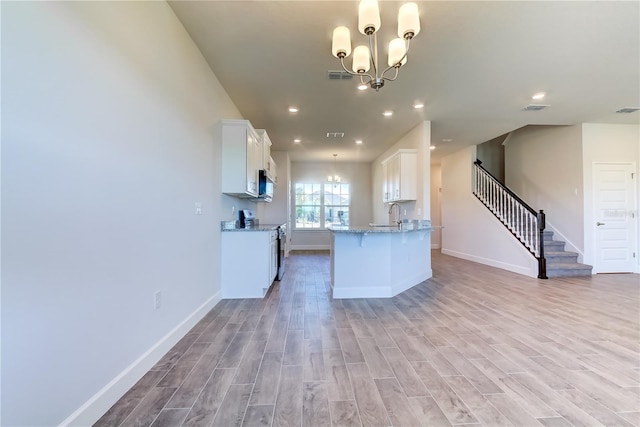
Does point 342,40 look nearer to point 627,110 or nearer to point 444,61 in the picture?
point 444,61

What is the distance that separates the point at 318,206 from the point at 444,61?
6.34 metres

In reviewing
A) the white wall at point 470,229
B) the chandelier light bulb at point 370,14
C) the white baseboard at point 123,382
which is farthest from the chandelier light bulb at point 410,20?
the white wall at point 470,229

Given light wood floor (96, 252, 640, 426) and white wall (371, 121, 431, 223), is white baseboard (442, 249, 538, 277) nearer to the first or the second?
light wood floor (96, 252, 640, 426)

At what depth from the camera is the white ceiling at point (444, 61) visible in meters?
2.29

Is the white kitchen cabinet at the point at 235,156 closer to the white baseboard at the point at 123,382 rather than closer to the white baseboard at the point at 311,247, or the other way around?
the white baseboard at the point at 123,382

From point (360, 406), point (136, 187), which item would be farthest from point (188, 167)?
point (360, 406)

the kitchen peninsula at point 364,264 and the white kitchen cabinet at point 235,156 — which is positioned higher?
the white kitchen cabinet at point 235,156

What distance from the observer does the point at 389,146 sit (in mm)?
6930

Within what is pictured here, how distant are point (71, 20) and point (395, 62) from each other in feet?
6.93

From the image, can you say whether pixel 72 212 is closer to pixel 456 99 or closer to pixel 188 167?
pixel 188 167

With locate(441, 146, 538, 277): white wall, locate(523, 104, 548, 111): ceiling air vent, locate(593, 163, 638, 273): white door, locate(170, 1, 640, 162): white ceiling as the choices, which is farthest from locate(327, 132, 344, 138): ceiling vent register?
locate(593, 163, 638, 273): white door

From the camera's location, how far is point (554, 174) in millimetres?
5668

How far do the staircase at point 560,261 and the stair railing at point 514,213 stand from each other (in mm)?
217

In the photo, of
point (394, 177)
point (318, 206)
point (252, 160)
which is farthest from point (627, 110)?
point (318, 206)
